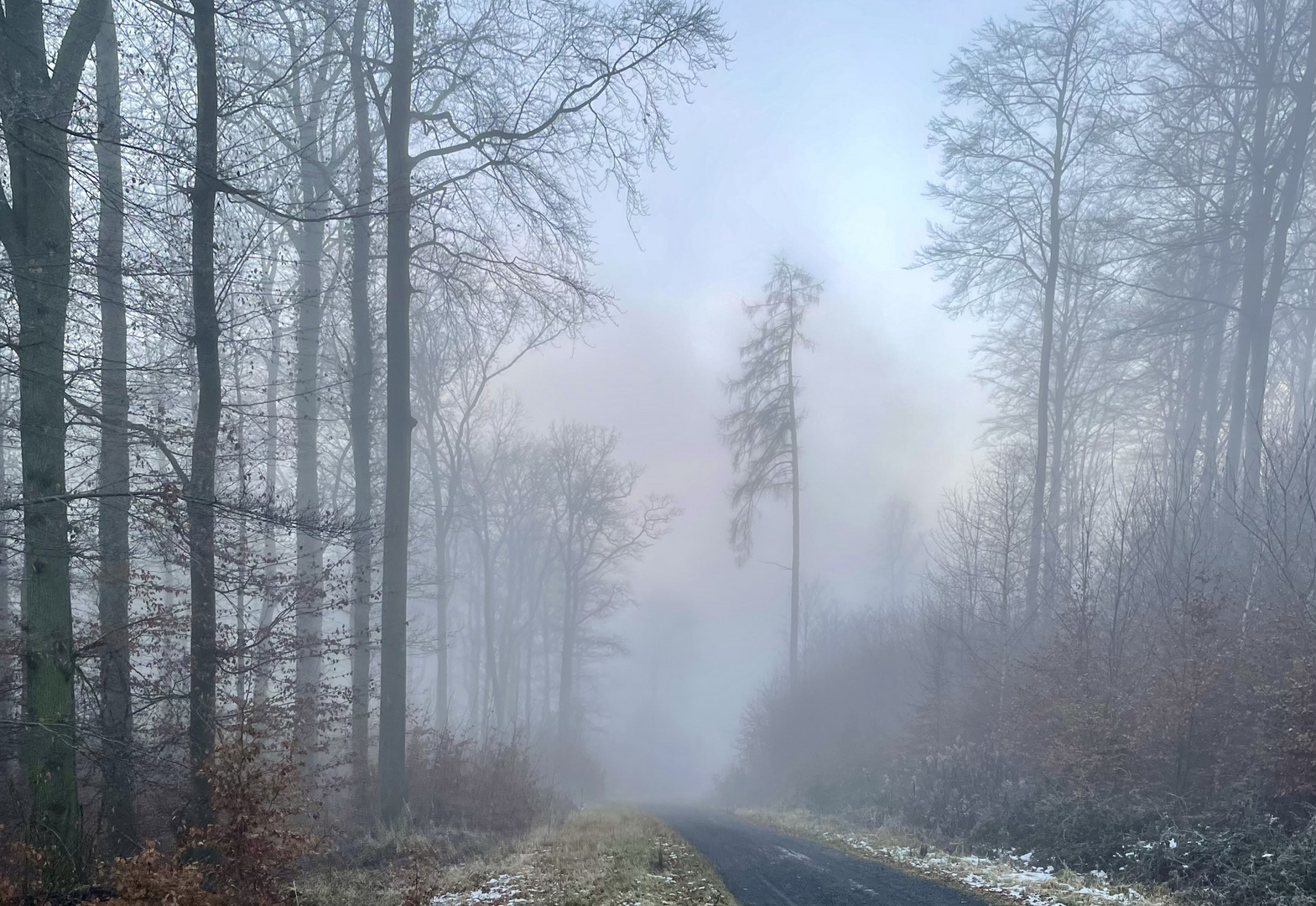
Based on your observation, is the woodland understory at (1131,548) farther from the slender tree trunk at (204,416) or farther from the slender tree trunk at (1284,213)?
the slender tree trunk at (204,416)

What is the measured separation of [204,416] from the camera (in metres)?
8.05

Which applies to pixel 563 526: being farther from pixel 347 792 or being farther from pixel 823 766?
pixel 347 792

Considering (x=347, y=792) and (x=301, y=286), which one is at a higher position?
(x=301, y=286)

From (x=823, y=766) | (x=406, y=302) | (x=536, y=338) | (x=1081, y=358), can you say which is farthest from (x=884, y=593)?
(x=406, y=302)

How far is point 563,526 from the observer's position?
3538 cm

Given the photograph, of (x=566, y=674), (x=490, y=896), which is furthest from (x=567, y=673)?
(x=490, y=896)

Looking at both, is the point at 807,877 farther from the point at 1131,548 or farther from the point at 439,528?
the point at 439,528

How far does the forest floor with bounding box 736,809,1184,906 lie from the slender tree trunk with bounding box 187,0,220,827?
289 inches

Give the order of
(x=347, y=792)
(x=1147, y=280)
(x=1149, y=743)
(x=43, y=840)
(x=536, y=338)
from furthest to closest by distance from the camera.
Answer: (x=1147, y=280), (x=536, y=338), (x=347, y=792), (x=1149, y=743), (x=43, y=840)

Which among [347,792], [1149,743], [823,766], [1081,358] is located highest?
[1081,358]

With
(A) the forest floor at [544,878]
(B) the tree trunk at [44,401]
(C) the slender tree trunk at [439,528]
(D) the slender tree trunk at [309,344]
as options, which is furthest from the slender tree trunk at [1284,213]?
(C) the slender tree trunk at [439,528]

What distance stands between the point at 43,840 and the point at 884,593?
5581 cm

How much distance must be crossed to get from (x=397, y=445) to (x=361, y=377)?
2617mm

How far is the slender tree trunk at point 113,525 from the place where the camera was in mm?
7375
